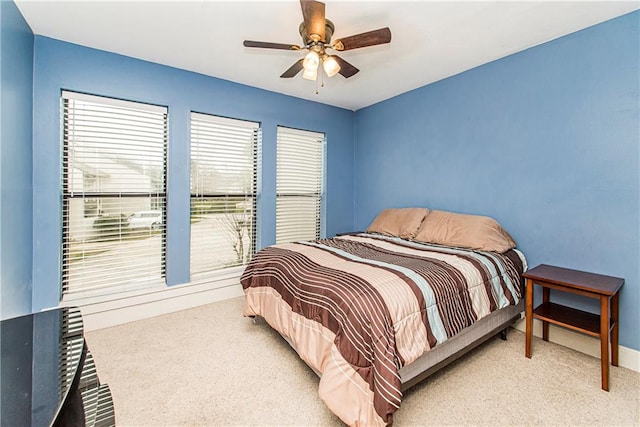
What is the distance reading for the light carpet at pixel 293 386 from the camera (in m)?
1.57

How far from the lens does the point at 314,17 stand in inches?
69.5

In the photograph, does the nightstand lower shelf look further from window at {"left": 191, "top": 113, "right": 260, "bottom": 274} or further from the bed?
window at {"left": 191, "top": 113, "right": 260, "bottom": 274}

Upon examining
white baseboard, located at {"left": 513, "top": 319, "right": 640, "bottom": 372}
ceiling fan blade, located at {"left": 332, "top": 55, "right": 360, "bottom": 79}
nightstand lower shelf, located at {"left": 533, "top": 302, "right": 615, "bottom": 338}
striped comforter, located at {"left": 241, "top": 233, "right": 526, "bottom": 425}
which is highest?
ceiling fan blade, located at {"left": 332, "top": 55, "right": 360, "bottom": 79}

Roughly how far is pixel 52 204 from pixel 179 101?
1.52m

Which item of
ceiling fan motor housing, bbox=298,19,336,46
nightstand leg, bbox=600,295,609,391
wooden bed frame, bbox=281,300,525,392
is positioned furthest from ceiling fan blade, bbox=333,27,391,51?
nightstand leg, bbox=600,295,609,391

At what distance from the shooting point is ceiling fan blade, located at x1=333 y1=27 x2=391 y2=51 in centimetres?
185

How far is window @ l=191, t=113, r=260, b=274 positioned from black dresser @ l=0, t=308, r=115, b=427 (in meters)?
2.21

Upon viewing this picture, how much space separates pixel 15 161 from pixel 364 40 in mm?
2675

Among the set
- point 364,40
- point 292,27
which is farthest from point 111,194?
point 364,40

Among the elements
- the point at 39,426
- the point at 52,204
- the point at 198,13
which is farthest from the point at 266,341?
the point at 198,13

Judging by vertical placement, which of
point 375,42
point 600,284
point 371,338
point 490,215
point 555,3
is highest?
point 555,3

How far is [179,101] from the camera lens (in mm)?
3023

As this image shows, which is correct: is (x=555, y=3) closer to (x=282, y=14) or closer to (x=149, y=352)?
(x=282, y=14)

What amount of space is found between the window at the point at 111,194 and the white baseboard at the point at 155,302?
13 centimetres
